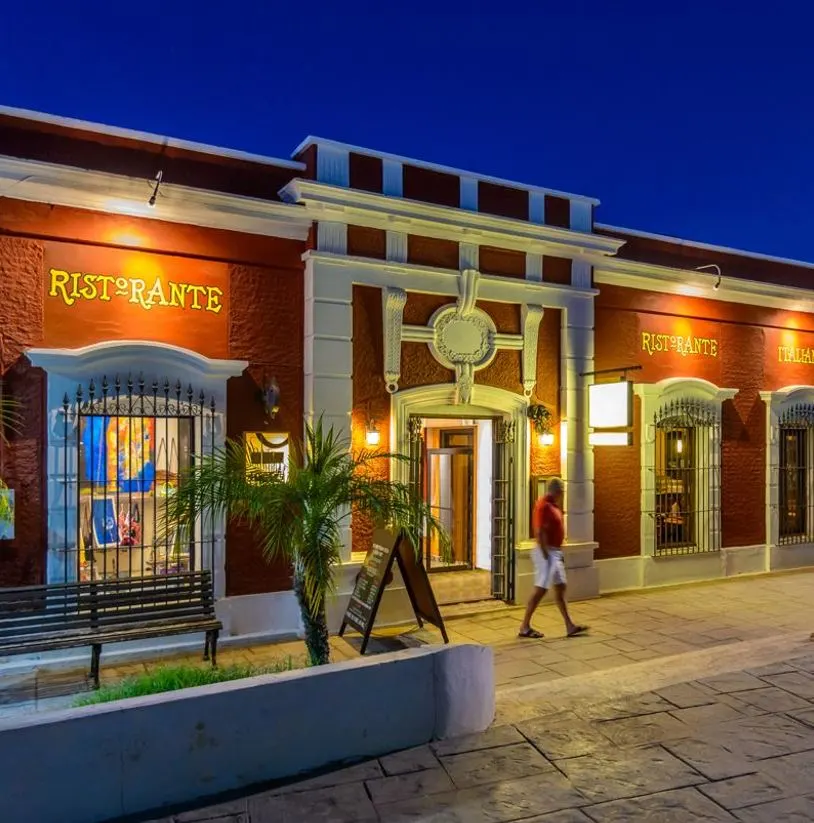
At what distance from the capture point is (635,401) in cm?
1026

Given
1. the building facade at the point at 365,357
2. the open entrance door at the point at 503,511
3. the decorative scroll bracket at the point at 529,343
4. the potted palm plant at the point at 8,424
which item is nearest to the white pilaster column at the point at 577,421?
the building facade at the point at 365,357

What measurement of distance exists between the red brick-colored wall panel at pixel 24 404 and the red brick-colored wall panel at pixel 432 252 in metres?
4.01

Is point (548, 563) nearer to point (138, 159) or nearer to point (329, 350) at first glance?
point (329, 350)

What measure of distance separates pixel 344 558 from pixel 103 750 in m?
4.25

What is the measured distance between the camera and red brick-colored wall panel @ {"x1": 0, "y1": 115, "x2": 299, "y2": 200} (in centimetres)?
686

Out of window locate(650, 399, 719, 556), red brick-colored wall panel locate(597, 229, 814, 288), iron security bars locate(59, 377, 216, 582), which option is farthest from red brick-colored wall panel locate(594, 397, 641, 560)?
iron security bars locate(59, 377, 216, 582)

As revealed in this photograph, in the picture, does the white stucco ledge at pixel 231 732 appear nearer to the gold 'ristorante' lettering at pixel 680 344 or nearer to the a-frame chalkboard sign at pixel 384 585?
the a-frame chalkboard sign at pixel 384 585

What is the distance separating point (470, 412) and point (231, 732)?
220 inches

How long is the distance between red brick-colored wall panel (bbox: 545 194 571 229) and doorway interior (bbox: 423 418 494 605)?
281cm

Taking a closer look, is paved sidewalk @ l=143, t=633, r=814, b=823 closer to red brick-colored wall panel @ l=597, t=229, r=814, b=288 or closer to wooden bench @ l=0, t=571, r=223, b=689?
wooden bench @ l=0, t=571, r=223, b=689

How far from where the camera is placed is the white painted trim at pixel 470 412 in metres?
8.52

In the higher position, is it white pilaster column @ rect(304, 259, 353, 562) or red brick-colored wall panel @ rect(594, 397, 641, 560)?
white pilaster column @ rect(304, 259, 353, 562)

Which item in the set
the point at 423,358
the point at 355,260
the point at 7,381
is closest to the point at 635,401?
the point at 423,358

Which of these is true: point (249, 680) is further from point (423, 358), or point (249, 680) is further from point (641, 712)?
point (423, 358)
